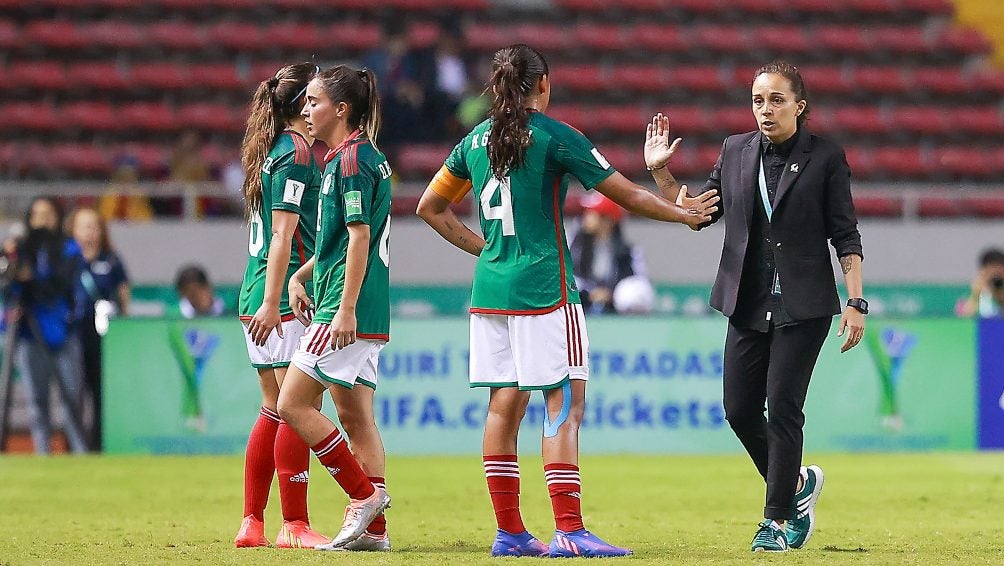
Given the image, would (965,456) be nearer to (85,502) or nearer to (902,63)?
(85,502)

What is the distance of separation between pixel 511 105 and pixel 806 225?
128 cm

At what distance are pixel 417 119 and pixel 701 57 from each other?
4.46 meters

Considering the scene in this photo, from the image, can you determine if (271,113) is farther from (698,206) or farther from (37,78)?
(37,78)

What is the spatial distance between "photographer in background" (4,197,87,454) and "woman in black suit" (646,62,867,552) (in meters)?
7.37

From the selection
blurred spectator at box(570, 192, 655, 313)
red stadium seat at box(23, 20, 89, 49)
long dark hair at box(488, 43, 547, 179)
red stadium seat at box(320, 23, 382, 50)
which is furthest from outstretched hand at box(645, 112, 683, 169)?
red stadium seat at box(23, 20, 89, 49)

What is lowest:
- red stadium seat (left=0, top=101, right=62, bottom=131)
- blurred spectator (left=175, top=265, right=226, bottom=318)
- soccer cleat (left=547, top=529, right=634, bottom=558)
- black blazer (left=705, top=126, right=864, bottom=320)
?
soccer cleat (left=547, top=529, right=634, bottom=558)

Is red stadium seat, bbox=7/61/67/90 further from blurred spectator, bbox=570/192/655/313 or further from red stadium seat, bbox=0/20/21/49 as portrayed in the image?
blurred spectator, bbox=570/192/655/313

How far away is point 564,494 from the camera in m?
5.65

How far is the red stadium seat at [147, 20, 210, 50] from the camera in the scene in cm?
1908

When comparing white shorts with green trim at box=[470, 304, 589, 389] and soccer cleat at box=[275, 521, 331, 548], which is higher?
white shorts with green trim at box=[470, 304, 589, 389]

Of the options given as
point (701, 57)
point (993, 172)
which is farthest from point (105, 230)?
point (993, 172)

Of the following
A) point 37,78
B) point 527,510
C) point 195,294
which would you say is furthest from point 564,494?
point 37,78

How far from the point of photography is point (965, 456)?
451 inches

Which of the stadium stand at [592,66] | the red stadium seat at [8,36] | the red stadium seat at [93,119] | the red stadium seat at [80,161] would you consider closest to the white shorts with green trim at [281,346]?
the stadium stand at [592,66]
